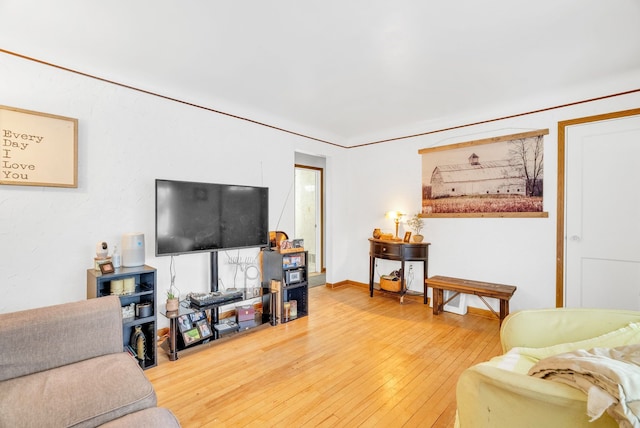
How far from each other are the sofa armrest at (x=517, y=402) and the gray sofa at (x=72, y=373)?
3.83 ft

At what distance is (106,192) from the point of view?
2660mm

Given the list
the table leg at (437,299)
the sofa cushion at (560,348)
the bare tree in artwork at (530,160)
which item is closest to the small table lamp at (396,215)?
the table leg at (437,299)

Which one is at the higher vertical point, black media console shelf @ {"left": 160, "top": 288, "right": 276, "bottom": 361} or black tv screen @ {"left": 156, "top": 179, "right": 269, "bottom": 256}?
black tv screen @ {"left": 156, "top": 179, "right": 269, "bottom": 256}

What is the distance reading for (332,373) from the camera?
232 cm

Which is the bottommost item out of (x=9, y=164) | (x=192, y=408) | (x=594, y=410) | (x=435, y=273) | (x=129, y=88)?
(x=192, y=408)

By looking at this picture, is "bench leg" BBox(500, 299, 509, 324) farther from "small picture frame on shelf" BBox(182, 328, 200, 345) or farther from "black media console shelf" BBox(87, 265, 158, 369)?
"black media console shelf" BBox(87, 265, 158, 369)

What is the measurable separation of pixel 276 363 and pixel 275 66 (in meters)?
2.54

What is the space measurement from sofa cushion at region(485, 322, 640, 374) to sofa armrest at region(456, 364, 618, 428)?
588mm

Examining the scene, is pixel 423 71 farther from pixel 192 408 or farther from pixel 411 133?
pixel 192 408

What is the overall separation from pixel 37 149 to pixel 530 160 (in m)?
4.69

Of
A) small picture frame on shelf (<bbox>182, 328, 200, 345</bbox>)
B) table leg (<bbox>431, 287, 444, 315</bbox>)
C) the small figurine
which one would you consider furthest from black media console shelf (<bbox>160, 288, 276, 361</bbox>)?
table leg (<bbox>431, 287, 444, 315</bbox>)

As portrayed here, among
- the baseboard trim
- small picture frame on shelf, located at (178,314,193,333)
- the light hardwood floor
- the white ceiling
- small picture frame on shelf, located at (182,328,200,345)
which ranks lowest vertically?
the light hardwood floor

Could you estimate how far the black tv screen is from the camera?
266 centimetres

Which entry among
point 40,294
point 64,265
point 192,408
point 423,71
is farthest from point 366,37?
point 40,294
